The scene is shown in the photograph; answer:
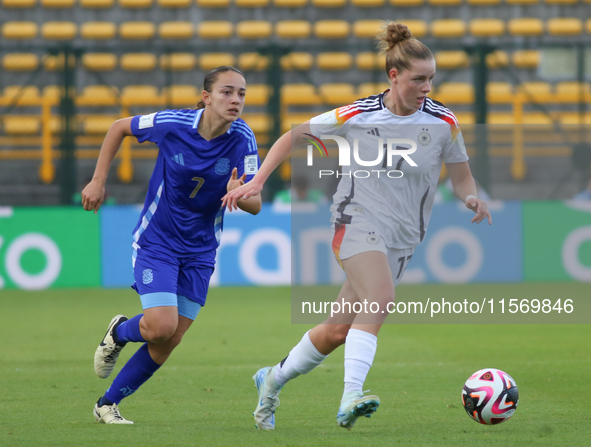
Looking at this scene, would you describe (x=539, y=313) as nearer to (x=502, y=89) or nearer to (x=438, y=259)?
(x=438, y=259)

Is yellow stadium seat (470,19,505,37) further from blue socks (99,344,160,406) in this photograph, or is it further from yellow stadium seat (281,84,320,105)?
blue socks (99,344,160,406)

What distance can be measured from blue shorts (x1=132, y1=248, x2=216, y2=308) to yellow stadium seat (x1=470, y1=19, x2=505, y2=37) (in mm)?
13142

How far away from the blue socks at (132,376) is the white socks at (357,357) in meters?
1.28

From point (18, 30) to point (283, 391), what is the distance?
13038 millimetres

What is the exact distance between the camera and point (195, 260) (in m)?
4.82

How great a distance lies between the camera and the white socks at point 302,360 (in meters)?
4.29

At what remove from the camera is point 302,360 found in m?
4.32

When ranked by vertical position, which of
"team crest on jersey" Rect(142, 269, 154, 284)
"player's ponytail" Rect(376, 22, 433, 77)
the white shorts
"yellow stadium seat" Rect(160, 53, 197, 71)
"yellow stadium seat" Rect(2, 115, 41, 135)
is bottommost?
"team crest on jersey" Rect(142, 269, 154, 284)

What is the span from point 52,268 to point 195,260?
24.6 feet

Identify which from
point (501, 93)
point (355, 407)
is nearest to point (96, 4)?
point (501, 93)

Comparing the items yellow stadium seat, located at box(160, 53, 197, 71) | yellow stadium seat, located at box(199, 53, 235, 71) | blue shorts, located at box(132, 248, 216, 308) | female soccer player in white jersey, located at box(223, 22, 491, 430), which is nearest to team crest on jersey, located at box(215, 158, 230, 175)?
blue shorts, located at box(132, 248, 216, 308)

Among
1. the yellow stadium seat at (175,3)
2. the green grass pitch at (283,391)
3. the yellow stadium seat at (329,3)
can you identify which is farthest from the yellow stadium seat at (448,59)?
the green grass pitch at (283,391)

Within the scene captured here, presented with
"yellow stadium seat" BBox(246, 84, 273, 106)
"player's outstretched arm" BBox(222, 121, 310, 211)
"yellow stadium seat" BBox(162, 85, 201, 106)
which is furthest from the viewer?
"yellow stadium seat" BBox(246, 84, 273, 106)

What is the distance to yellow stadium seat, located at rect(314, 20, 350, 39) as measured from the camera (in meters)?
17.0
